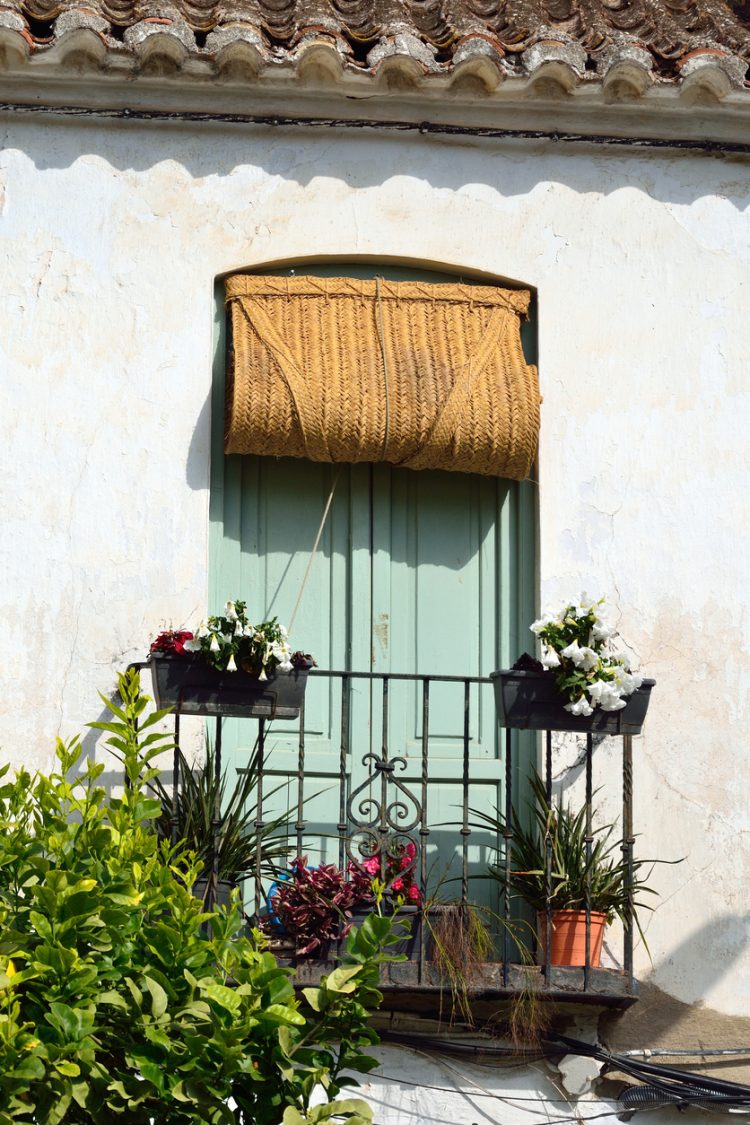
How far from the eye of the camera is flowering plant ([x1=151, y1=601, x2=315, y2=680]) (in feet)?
20.5

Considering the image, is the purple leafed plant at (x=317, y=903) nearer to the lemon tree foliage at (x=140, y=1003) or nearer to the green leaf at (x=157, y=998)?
the lemon tree foliage at (x=140, y=1003)

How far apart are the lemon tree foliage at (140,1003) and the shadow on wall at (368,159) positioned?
10.8 ft

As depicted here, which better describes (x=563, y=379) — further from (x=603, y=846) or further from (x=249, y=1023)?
(x=249, y=1023)

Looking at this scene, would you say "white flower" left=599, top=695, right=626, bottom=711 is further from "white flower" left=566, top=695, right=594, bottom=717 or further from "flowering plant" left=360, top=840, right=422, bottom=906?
"flowering plant" left=360, top=840, right=422, bottom=906

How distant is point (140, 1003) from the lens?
4629 millimetres

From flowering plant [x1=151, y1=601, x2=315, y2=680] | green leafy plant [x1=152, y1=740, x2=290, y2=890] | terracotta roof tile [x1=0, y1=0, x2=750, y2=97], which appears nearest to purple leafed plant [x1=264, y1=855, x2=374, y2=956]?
green leafy plant [x1=152, y1=740, x2=290, y2=890]

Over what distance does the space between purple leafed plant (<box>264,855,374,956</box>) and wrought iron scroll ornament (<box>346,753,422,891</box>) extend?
0.09m

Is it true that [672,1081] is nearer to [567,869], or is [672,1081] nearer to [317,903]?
[567,869]

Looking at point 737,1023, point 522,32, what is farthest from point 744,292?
point 737,1023

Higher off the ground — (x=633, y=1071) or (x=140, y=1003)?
(x=140, y=1003)

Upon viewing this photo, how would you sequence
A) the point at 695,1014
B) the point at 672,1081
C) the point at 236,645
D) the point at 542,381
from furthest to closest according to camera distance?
the point at 542,381 < the point at 695,1014 < the point at 672,1081 < the point at 236,645

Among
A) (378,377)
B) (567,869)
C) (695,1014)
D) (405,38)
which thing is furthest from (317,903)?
(405,38)

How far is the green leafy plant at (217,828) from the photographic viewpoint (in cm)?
638

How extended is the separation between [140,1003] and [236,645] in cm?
183
